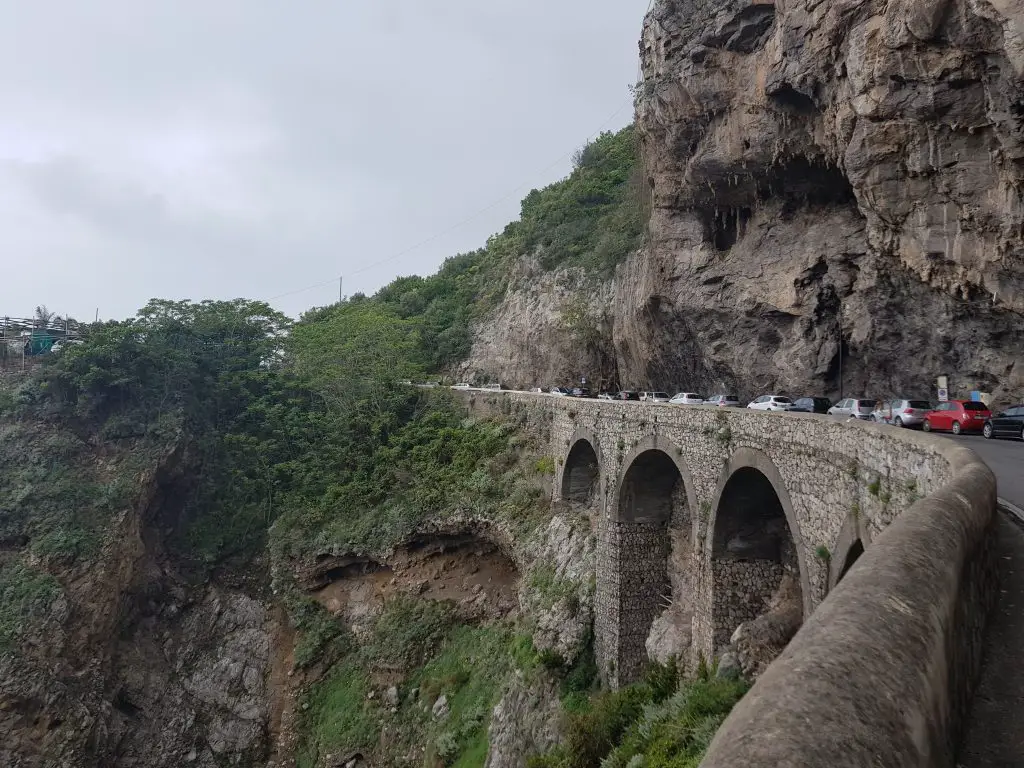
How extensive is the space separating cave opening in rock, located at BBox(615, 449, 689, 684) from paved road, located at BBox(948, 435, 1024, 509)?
260 inches

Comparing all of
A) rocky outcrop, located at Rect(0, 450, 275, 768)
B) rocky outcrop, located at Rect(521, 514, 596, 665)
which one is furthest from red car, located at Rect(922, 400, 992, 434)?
rocky outcrop, located at Rect(0, 450, 275, 768)

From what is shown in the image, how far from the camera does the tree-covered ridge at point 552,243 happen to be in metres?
37.4

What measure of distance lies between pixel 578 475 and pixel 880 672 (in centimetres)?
1901

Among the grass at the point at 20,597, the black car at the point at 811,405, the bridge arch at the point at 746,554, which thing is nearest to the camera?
the bridge arch at the point at 746,554

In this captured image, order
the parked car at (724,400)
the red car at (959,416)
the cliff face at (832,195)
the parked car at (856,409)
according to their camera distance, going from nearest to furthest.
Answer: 1. the cliff face at (832,195)
2. the red car at (959,416)
3. the parked car at (856,409)
4. the parked car at (724,400)

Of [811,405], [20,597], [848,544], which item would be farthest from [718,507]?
[20,597]

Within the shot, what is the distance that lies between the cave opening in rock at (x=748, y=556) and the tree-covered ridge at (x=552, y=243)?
2293 centimetres

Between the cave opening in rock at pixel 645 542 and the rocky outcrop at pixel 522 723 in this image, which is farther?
the cave opening in rock at pixel 645 542

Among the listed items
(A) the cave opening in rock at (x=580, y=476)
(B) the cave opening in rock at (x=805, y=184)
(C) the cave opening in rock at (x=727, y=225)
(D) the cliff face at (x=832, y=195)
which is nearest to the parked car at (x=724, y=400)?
(D) the cliff face at (x=832, y=195)

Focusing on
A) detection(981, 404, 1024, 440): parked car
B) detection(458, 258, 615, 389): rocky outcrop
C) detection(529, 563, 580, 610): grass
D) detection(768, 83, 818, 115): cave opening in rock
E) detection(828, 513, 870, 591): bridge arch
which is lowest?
detection(529, 563, 580, 610): grass

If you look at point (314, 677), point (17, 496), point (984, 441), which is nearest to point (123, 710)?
point (314, 677)

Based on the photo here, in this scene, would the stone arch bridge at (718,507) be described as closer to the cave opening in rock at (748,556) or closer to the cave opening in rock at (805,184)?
the cave opening in rock at (748,556)

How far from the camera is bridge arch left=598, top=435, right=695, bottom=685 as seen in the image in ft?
53.0

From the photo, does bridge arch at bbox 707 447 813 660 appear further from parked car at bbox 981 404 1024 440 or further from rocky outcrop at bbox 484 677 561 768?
parked car at bbox 981 404 1024 440
